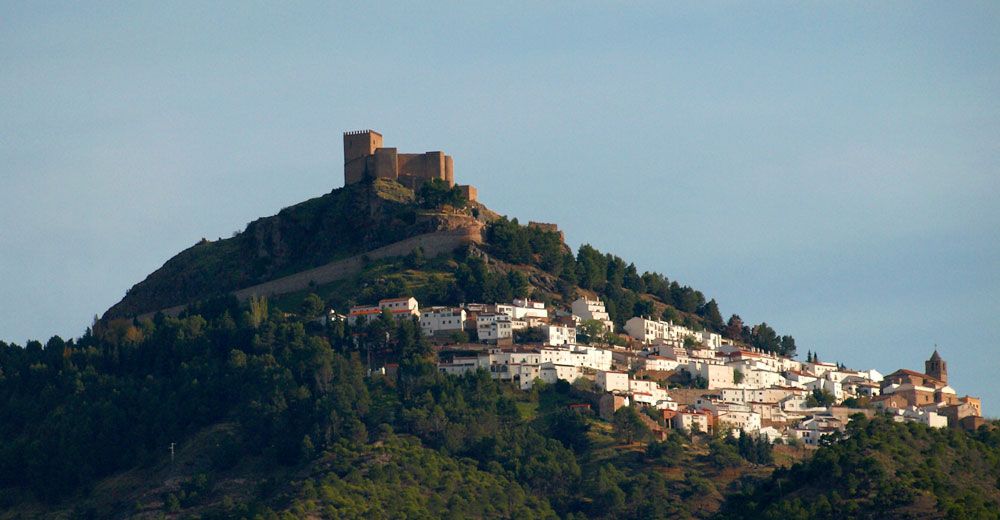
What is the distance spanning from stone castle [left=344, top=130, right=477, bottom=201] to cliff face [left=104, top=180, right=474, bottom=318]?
0.90 meters

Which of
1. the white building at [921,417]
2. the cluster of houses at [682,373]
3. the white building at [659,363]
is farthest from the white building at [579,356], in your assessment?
the white building at [921,417]

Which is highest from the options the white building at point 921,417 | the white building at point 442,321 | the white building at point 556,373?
the white building at point 442,321

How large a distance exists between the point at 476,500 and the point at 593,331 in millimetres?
22784

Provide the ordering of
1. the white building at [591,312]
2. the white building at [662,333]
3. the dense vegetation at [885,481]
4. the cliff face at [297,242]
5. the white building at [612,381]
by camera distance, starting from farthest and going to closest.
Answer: the cliff face at [297,242], the white building at [662,333], the white building at [591,312], the white building at [612,381], the dense vegetation at [885,481]

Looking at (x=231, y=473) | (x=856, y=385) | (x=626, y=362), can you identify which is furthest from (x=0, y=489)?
(x=856, y=385)

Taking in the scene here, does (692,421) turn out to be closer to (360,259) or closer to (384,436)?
(384,436)

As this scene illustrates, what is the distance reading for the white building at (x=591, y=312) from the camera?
130375 mm

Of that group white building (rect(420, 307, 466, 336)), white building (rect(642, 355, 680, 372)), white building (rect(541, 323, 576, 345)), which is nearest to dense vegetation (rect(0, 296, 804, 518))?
white building (rect(420, 307, 466, 336))

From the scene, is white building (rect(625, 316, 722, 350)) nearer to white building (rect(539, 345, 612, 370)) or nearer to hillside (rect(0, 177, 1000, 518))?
hillside (rect(0, 177, 1000, 518))

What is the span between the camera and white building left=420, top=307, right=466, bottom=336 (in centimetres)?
12444

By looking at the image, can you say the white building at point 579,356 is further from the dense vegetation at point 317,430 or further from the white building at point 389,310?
the white building at point 389,310

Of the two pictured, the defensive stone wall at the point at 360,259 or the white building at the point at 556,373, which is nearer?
the white building at the point at 556,373

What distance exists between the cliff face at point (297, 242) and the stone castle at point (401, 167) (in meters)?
0.90

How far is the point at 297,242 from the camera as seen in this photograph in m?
141
